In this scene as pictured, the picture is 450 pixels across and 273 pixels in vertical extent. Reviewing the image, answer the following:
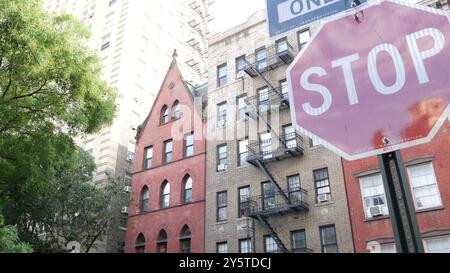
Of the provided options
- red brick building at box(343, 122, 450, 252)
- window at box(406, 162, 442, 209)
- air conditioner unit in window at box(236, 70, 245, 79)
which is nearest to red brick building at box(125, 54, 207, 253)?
air conditioner unit in window at box(236, 70, 245, 79)

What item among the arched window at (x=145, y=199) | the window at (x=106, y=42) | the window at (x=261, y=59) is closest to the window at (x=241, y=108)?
the window at (x=261, y=59)

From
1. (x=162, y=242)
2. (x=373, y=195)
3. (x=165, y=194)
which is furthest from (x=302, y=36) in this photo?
(x=162, y=242)

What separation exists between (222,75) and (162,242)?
1193 centimetres

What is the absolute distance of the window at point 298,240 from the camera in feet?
71.9

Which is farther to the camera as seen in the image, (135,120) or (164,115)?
(135,120)

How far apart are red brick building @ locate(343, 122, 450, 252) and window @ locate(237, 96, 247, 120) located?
767cm

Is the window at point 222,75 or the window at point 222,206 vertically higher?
the window at point 222,75

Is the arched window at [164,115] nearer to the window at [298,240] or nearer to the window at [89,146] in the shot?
the window at [89,146]

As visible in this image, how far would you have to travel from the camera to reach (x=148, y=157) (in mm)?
30766

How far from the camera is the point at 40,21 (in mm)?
13922

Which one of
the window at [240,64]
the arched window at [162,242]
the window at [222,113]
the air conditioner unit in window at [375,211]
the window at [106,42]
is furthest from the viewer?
the window at [106,42]

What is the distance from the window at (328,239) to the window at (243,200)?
15.0ft

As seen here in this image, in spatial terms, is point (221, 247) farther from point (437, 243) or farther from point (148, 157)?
point (437, 243)
